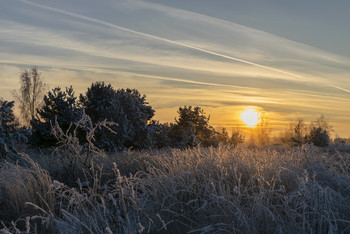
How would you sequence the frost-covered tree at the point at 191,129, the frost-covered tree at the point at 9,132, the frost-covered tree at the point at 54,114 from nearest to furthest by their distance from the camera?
the frost-covered tree at the point at 9,132 → the frost-covered tree at the point at 54,114 → the frost-covered tree at the point at 191,129

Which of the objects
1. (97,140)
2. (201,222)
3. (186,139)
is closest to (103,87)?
(97,140)

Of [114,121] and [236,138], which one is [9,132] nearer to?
[114,121]

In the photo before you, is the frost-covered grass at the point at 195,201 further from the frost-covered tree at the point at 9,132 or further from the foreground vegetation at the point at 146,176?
the frost-covered tree at the point at 9,132

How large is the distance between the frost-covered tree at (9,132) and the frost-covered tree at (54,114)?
320 centimetres

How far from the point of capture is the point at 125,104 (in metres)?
16.0

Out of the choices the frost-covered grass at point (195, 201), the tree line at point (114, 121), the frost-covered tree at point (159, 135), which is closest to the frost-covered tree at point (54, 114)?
the tree line at point (114, 121)

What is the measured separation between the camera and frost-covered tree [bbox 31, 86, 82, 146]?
14.8 m

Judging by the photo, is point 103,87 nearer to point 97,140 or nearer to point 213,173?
point 97,140

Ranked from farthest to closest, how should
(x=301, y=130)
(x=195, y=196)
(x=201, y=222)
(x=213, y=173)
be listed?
(x=301, y=130), (x=213, y=173), (x=195, y=196), (x=201, y=222)

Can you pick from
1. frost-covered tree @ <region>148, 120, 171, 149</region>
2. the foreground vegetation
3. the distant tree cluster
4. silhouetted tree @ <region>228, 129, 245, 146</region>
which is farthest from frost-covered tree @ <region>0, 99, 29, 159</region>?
silhouetted tree @ <region>228, 129, 245, 146</region>

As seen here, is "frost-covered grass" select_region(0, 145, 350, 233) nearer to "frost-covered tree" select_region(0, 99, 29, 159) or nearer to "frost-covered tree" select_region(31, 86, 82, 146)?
"frost-covered tree" select_region(0, 99, 29, 159)

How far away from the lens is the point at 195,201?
5129 millimetres

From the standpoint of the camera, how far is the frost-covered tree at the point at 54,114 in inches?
583

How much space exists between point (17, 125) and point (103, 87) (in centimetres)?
491
